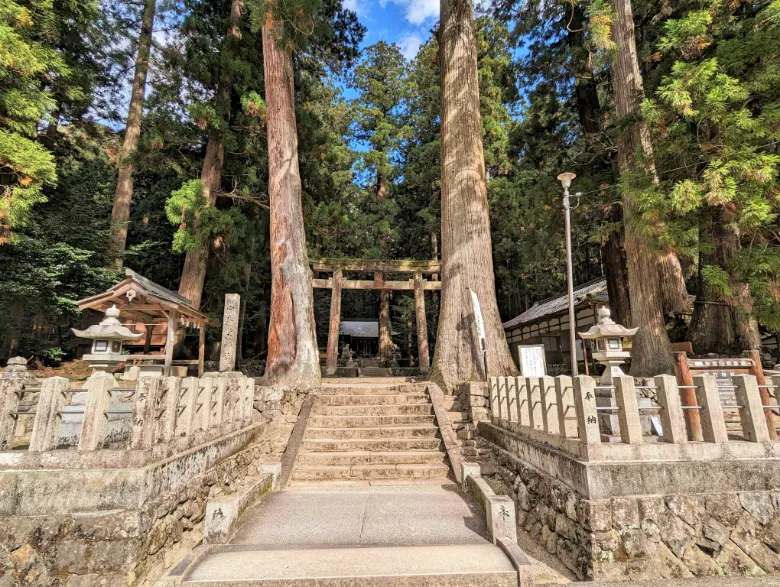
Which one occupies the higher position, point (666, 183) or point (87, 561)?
point (666, 183)

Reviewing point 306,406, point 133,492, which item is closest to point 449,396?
point 306,406

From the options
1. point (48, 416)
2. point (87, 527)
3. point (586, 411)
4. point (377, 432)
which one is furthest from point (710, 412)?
point (48, 416)

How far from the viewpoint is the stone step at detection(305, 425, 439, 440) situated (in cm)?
580

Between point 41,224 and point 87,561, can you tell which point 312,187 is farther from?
point 87,561

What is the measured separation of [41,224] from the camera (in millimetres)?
9883

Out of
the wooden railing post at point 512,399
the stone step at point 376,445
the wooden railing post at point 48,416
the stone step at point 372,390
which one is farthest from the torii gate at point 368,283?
the wooden railing post at point 48,416

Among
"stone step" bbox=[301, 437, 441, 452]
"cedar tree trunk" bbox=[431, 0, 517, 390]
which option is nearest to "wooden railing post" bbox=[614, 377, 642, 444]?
"stone step" bbox=[301, 437, 441, 452]

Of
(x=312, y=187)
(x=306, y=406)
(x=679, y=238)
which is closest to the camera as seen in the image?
(x=679, y=238)

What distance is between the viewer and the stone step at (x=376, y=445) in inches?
218

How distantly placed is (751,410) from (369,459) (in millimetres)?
4180

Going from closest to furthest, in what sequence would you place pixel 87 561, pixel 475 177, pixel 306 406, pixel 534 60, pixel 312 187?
pixel 87 561, pixel 306 406, pixel 475 177, pixel 534 60, pixel 312 187

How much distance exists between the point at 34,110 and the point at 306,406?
8.83m

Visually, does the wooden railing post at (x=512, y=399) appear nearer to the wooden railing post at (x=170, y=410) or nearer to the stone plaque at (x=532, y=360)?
the stone plaque at (x=532, y=360)

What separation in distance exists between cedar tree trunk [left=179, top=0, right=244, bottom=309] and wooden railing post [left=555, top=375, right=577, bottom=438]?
32.6 feet
